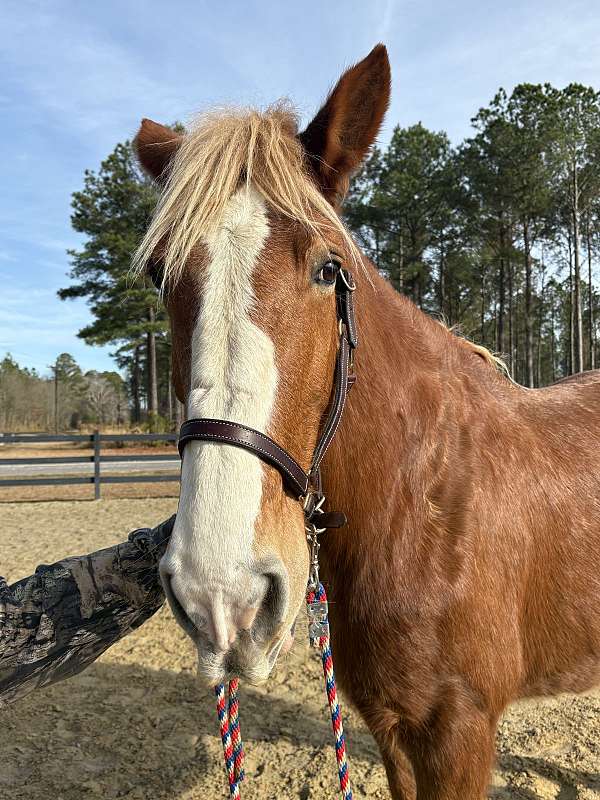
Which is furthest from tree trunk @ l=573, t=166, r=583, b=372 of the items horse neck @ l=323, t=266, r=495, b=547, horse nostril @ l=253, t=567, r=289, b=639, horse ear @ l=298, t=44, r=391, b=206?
horse nostril @ l=253, t=567, r=289, b=639

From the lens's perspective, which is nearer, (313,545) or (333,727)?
(313,545)

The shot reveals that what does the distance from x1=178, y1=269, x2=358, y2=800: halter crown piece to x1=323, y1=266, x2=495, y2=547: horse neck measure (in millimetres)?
121

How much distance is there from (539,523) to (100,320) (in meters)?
23.6

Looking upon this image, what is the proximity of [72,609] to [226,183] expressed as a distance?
1649 millimetres

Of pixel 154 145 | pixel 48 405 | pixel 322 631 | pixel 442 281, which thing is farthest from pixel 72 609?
pixel 48 405

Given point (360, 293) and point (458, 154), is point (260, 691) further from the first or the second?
point (458, 154)

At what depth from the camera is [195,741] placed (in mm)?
3369

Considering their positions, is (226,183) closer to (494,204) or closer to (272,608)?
(272,608)

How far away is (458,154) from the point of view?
23.4 m

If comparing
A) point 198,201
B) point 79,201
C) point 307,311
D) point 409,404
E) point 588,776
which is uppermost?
point 79,201

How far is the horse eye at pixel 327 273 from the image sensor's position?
1511 mm

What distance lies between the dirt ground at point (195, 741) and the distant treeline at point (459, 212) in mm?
16555

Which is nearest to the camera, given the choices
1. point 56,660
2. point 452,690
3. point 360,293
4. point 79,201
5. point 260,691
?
point 452,690

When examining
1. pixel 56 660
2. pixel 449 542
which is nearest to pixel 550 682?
pixel 449 542
